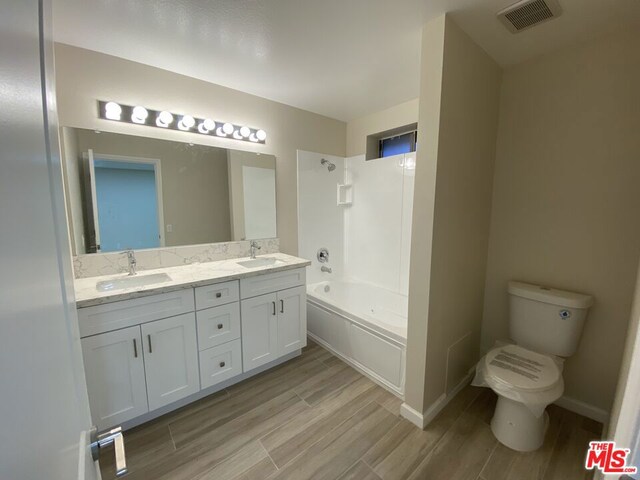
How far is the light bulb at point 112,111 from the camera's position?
1.78 m

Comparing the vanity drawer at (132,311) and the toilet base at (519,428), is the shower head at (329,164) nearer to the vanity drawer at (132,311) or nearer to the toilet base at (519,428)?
the vanity drawer at (132,311)

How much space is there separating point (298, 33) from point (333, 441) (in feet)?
8.19

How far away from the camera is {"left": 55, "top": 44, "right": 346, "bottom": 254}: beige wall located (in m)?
1.70

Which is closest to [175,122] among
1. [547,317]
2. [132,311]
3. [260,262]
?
[260,262]

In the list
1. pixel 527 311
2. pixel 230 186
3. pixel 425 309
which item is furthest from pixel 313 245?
pixel 527 311

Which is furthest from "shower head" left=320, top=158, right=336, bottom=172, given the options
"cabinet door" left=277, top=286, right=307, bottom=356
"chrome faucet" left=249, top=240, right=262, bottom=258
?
"cabinet door" left=277, top=286, right=307, bottom=356

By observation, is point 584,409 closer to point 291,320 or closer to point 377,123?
point 291,320

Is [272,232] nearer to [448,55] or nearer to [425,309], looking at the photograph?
[425,309]

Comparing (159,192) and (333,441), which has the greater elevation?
(159,192)

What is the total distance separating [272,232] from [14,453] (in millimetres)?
2433

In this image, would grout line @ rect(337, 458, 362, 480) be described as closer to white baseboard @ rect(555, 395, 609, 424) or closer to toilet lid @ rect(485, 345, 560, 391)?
toilet lid @ rect(485, 345, 560, 391)

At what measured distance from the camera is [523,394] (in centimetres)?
142

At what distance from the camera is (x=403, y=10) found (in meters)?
1.38

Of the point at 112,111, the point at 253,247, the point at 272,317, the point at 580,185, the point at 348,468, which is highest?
the point at 112,111
